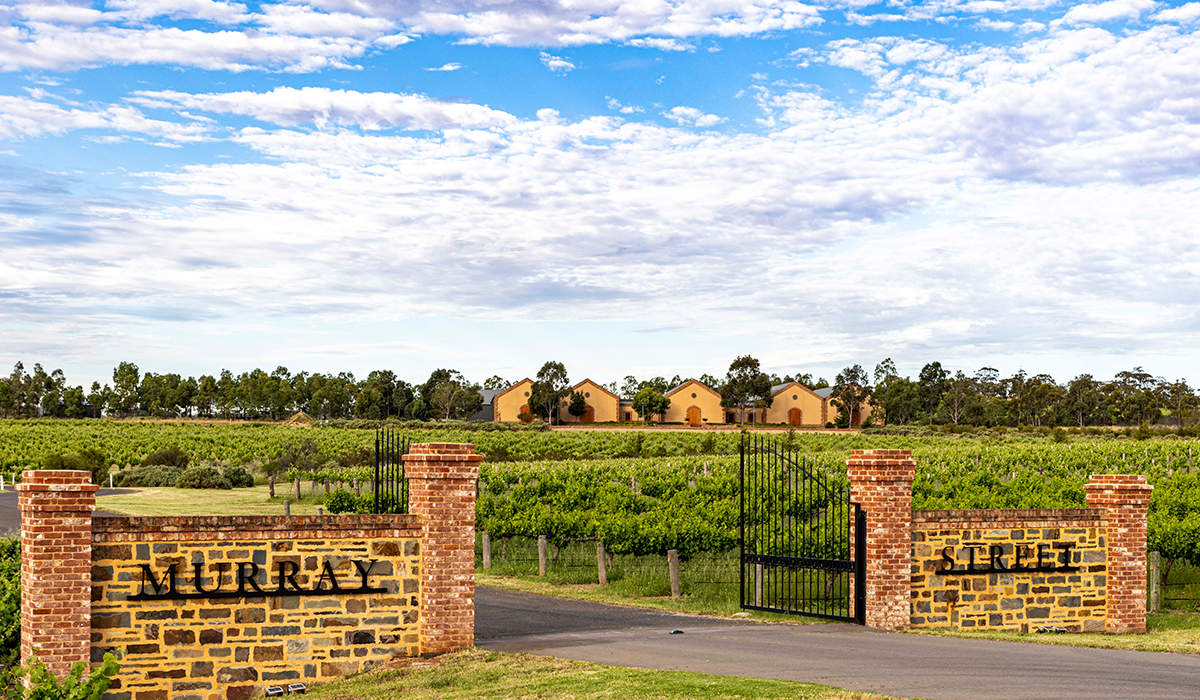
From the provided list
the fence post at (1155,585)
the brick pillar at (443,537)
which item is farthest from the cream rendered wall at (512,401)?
the brick pillar at (443,537)

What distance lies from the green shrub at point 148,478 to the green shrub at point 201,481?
1.62 feet

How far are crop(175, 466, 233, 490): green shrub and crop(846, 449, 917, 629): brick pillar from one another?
37.3 meters

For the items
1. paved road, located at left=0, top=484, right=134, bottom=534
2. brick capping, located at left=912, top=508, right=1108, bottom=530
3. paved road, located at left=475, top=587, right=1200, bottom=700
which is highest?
brick capping, located at left=912, top=508, right=1108, bottom=530

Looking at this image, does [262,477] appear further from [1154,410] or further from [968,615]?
[1154,410]

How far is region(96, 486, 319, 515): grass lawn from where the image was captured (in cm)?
3450

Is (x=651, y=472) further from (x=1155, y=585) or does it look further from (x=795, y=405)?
(x=795, y=405)

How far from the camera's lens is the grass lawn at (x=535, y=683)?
9.82 m

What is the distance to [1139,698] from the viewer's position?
988 cm

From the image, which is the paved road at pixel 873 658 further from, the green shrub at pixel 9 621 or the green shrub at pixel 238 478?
the green shrub at pixel 238 478

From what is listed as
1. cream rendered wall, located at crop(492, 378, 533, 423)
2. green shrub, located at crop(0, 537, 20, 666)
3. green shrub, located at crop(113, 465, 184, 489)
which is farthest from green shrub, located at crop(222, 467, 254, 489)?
cream rendered wall, located at crop(492, 378, 533, 423)

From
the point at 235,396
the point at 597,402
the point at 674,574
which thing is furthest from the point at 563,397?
the point at 674,574

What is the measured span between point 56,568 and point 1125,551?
1458 cm

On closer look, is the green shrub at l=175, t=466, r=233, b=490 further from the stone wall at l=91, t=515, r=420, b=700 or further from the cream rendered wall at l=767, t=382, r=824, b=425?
the cream rendered wall at l=767, t=382, r=824, b=425

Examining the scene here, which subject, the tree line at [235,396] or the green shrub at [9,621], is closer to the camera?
the green shrub at [9,621]
